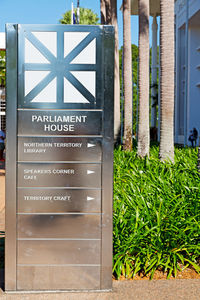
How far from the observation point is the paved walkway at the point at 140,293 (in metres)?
4.21

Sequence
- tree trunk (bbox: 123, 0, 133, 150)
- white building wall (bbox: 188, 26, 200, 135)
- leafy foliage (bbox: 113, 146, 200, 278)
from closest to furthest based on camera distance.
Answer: leafy foliage (bbox: 113, 146, 200, 278) < tree trunk (bbox: 123, 0, 133, 150) < white building wall (bbox: 188, 26, 200, 135)

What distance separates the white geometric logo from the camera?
419 centimetres

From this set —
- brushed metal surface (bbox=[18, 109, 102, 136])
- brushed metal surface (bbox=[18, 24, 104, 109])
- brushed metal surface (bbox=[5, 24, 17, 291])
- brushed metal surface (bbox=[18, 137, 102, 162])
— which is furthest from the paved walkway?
brushed metal surface (bbox=[18, 24, 104, 109])

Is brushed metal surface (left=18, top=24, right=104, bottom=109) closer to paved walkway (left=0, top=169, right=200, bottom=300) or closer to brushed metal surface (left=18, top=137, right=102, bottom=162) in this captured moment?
brushed metal surface (left=18, top=137, right=102, bottom=162)

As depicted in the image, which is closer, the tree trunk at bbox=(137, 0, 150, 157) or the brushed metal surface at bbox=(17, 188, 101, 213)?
the brushed metal surface at bbox=(17, 188, 101, 213)

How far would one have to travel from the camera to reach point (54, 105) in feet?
14.0

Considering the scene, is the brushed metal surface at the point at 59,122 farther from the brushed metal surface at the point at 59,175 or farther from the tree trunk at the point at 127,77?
the tree trunk at the point at 127,77

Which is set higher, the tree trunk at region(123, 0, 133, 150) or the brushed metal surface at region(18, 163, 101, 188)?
the tree trunk at region(123, 0, 133, 150)

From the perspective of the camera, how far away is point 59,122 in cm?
430

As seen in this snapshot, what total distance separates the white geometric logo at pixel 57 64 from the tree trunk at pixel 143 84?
28.9ft

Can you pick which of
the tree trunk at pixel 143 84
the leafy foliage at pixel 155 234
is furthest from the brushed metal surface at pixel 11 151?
the tree trunk at pixel 143 84

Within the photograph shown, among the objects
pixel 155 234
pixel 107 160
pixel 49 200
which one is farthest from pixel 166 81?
pixel 49 200

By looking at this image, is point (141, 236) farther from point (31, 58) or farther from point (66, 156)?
point (31, 58)

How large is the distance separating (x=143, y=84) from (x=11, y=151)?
33.0 feet
